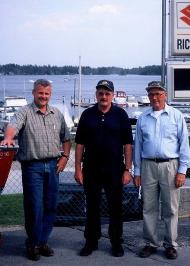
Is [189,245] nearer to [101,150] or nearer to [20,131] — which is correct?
[101,150]

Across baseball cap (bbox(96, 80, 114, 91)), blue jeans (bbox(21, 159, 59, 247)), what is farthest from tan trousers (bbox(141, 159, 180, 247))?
blue jeans (bbox(21, 159, 59, 247))

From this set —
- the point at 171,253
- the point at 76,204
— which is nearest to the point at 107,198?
the point at 171,253

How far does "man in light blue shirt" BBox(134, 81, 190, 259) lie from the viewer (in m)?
5.66

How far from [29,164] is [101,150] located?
797 mm

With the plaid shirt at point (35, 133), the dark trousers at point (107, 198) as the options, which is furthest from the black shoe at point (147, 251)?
the plaid shirt at point (35, 133)

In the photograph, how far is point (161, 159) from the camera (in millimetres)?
5695

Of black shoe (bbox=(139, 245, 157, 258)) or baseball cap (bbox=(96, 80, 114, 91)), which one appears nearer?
baseball cap (bbox=(96, 80, 114, 91))

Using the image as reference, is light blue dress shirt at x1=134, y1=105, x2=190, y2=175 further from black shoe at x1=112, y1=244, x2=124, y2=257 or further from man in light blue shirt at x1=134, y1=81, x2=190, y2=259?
black shoe at x1=112, y1=244, x2=124, y2=257

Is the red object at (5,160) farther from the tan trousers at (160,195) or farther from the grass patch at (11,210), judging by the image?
the grass patch at (11,210)

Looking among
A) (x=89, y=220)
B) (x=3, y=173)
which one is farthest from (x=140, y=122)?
(x=3, y=173)

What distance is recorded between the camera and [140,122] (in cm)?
584

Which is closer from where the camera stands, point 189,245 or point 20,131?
point 20,131

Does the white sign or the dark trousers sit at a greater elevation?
the white sign

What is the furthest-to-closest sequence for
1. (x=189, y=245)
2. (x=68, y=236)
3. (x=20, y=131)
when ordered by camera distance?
(x=68, y=236) < (x=189, y=245) < (x=20, y=131)
